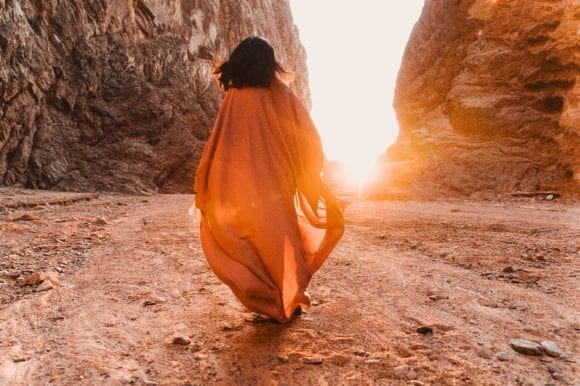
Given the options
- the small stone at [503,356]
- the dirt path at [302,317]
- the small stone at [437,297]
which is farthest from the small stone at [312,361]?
the small stone at [437,297]

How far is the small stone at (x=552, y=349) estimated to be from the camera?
98.4 inches

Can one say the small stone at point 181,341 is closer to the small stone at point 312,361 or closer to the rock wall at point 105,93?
the small stone at point 312,361

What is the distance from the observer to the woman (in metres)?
2.88

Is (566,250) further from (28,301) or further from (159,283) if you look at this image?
(28,301)

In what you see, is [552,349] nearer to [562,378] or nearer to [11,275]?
[562,378]

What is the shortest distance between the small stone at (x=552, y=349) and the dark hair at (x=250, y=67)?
261 cm

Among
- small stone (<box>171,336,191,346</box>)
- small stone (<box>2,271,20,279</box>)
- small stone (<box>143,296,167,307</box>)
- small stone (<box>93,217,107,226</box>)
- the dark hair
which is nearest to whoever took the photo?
small stone (<box>171,336,191,346</box>)

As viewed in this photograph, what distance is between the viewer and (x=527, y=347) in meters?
2.53

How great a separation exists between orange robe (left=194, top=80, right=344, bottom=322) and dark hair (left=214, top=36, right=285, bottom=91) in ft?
0.21

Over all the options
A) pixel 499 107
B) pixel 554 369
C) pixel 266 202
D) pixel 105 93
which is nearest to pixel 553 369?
pixel 554 369

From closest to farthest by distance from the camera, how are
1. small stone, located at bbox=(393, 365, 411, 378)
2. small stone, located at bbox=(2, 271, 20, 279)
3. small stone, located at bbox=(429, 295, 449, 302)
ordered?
small stone, located at bbox=(393, 365, 411, 378)
small stone, located at bbox=(429, 295, 449, 302)
small stone, located at bbox=(2, 271, 20, 279)

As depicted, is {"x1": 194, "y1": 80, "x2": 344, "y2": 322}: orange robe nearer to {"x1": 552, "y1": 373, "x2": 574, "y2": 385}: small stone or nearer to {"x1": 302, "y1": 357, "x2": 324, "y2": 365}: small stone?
{"x1": 302, "y1": 357, "x2": 324, "y2": 365}: small stone

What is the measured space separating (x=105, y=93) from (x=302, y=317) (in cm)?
2290

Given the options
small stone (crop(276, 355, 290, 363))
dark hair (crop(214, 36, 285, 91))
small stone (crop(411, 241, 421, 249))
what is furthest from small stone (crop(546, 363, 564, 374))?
small stone (crop(411, 241, 421, 249))
